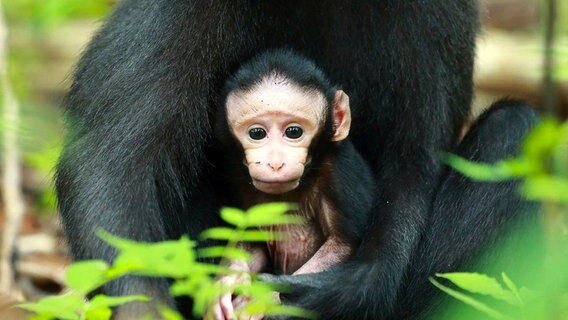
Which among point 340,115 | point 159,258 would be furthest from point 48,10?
point 159,258

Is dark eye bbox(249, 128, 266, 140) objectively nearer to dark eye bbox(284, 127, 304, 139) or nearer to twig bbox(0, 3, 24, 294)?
dark eye bbox(284, 127, 304, 139)

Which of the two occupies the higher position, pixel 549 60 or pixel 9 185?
pixel 549 60

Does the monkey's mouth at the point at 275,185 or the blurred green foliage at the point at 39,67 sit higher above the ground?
the blurred green foliage at the point at 39,67

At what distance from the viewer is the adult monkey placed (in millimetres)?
3797

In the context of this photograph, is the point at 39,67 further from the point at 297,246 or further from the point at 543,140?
the point at 543,140

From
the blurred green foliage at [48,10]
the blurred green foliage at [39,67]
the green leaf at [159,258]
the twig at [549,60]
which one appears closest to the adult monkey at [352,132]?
the blurred green foliage at [39,67]

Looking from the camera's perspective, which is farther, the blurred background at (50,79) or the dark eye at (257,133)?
the blurred background at (50,79)

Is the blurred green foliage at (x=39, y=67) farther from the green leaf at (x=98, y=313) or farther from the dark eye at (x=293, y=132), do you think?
the green leaf at (x=98, y=313)

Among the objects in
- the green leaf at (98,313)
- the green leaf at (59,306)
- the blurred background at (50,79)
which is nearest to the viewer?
the green leaf at (59,306)

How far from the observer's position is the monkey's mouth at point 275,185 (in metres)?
3.73

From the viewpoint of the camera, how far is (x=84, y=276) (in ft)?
8.80

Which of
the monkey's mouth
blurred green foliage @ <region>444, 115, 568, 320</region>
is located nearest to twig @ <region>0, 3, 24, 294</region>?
the monkey's mouth

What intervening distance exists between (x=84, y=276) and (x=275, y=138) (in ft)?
4.05

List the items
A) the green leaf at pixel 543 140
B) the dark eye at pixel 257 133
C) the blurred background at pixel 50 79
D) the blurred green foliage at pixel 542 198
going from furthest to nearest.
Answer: the blurred background at pixel 50 79 → the dark eye at pixel 257 133 → the blurred green foliage at pixel 542 198 → the green leaf at pixel 543 140
